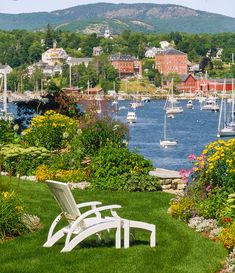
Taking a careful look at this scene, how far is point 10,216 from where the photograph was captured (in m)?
11.5

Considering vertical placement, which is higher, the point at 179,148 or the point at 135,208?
the point at 135,208

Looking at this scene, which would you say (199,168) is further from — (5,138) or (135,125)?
(135,125)

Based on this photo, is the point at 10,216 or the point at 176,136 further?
the point at 176,136

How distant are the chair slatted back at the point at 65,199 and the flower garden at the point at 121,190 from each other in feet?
1.53

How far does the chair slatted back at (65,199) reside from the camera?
1042 cm

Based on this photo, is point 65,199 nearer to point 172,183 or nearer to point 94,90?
point 172,183

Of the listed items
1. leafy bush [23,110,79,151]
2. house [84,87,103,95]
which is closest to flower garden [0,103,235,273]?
leafy bush [23,110,79,151]

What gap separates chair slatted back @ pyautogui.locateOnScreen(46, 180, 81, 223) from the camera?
34.2ft

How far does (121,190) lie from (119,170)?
0.50m

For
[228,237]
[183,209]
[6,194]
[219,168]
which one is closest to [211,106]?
[219,168]

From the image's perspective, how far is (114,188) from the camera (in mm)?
16406

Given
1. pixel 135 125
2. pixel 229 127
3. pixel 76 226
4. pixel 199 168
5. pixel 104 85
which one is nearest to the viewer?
pixel 76 226

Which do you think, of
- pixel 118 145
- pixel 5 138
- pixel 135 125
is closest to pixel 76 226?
pixel 118 145

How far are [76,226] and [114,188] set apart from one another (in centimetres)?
581
